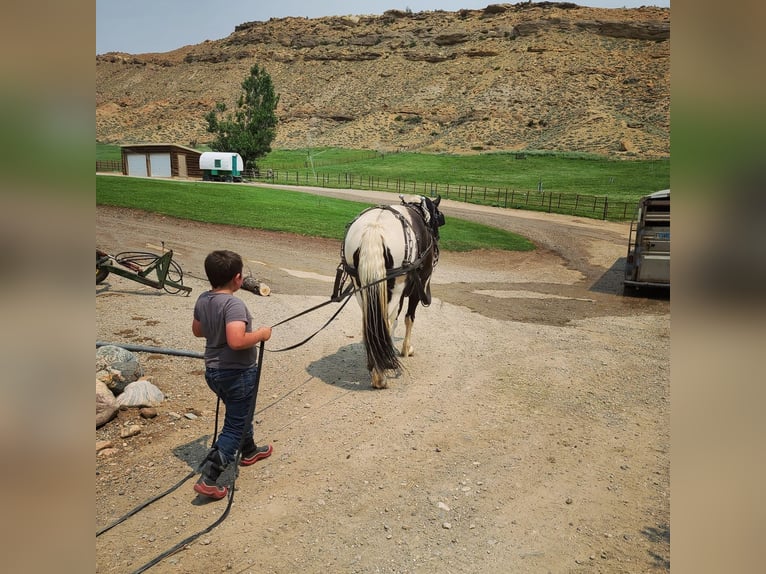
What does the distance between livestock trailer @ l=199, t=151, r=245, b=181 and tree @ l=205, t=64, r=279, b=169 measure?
523cm

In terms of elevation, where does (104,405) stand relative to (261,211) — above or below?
below

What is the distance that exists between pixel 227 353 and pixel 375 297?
85.9 inches

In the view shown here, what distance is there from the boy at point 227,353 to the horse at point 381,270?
194 cm

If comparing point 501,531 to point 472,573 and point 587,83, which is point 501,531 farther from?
point 587,83

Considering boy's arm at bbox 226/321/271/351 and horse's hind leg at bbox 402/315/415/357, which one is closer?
boy's arm at bbox 226/321/271/351

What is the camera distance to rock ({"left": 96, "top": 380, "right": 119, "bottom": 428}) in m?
4.76

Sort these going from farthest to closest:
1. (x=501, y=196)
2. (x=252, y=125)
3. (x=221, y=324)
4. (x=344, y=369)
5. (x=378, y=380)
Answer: (x=252, y=125) < (x=501, y=196) < (x=344, y=369) < (x=378, y=380) < (x=221, y=324)

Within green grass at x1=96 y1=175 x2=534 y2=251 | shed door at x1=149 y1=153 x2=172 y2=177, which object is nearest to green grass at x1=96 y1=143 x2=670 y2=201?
shed door at x1=149 y1=153 x2=172 y2=177

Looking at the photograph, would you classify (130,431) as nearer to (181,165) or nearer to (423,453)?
(423,453)

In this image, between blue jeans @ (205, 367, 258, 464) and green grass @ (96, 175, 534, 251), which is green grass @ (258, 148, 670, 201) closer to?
green grass @ (96, 175, 534, 251)

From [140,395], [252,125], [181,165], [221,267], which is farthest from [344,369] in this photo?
[252,125]

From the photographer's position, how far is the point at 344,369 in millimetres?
6789

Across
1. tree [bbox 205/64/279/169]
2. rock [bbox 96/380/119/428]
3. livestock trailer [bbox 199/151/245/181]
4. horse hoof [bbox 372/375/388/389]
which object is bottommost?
horse hoof [bbox 372/375/388/389]
